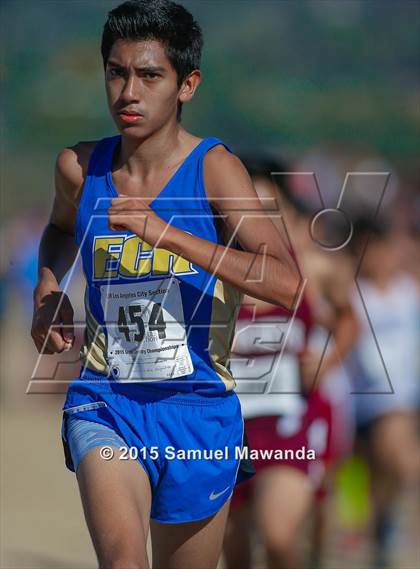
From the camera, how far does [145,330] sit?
2.63m

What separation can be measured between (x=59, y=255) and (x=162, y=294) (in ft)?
1.62

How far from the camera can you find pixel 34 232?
39.3ft

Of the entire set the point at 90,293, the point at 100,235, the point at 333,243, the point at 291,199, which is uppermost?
the point at 100,235

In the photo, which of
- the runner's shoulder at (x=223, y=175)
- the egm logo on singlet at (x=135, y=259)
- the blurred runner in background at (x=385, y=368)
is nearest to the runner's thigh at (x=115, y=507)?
the egm logo on singlet at (x=135, y=259)

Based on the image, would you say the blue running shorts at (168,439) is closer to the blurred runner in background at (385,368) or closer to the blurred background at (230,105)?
the blurred runner in background at (385,368)

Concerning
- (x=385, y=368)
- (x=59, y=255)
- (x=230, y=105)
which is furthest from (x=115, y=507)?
(x=230, y=105)

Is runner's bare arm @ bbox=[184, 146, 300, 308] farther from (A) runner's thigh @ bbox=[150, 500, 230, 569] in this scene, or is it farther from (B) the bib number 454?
(A) runner's thigh @ bbox=[150, 500, 230, 569]

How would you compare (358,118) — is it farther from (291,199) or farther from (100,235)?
(100,235)

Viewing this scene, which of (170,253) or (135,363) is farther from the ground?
(170,253)

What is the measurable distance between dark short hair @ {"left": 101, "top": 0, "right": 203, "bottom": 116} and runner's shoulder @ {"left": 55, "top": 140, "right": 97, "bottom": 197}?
28cm

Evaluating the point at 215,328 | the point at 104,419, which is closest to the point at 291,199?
the point at 215,328

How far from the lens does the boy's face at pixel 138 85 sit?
2.57 meters

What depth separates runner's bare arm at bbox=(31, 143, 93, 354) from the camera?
8.76 feet

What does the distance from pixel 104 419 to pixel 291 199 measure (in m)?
1.55
